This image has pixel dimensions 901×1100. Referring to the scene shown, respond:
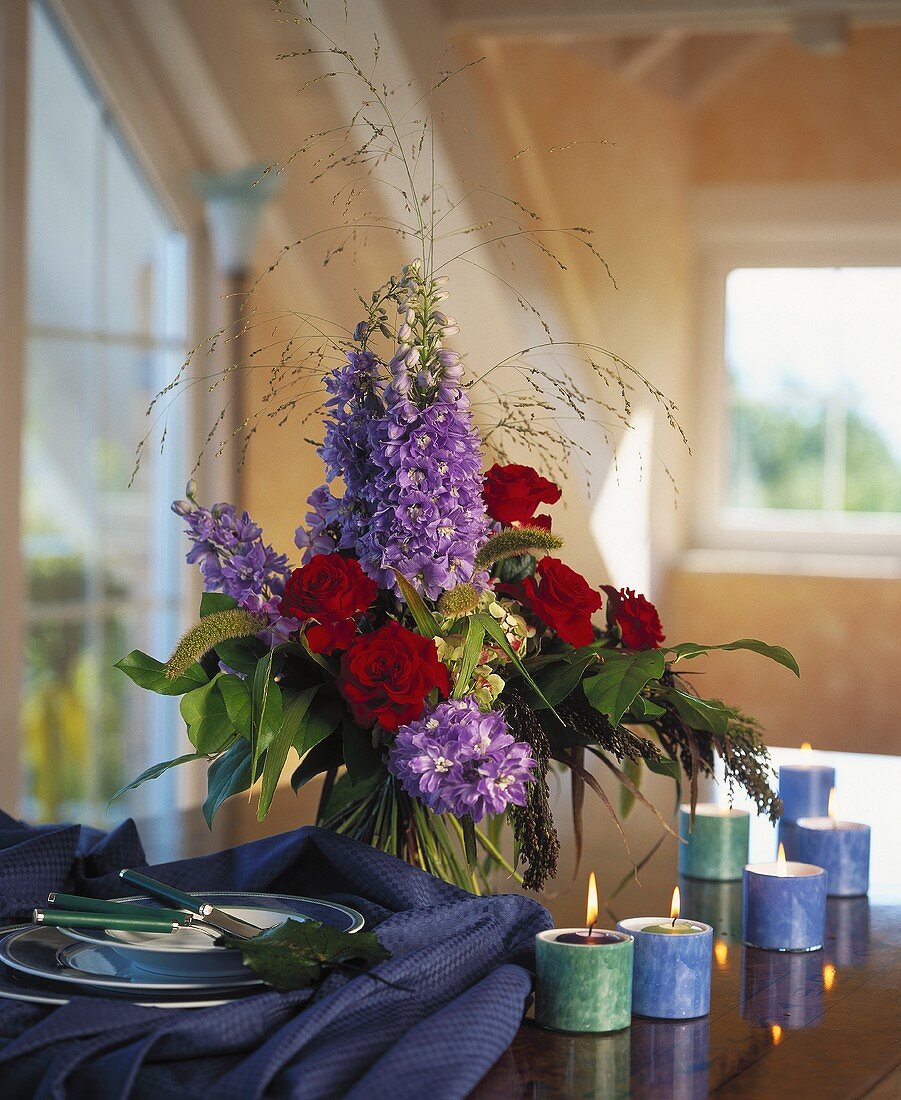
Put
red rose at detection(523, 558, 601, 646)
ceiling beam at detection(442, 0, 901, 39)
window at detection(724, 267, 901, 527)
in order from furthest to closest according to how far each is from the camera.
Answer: window at detection(724, 267, 901, 527) < ceiling beam at detection(442, 0, 901, 39) < red rose at detection(523, 558, 601, 646)

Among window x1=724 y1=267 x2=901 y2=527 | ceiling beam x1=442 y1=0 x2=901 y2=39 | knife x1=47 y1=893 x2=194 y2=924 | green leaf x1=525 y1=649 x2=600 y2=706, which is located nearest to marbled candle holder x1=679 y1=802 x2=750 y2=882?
green leaf x1=525 y1=649 x2=600 y2=706

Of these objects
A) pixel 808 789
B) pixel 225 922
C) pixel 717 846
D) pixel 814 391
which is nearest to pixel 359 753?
pixel 225 922

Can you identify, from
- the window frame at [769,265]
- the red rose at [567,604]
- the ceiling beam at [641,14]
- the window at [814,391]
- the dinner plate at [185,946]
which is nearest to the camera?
the dinner plate at [185,946]

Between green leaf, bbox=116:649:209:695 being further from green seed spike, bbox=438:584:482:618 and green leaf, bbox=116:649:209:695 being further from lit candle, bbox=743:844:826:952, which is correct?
lit candle, bbox=743:844:826:952

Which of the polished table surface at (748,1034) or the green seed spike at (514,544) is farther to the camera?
the green seed spike at (514,544)

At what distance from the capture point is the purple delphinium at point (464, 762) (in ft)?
2.86

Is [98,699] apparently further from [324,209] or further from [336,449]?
[336,449]

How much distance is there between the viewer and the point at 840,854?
120 cm

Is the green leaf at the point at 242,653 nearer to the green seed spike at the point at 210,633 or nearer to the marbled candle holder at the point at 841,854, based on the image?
the green seed spike at the point at 210,633

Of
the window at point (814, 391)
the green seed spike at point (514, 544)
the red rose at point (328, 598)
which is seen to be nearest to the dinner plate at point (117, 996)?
the red rose at point (328, 598)

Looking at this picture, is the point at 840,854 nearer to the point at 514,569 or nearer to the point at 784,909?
the point at 784,909

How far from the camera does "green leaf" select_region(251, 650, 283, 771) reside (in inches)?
35.7

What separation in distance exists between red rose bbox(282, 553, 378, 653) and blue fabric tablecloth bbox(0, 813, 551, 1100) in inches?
6.0

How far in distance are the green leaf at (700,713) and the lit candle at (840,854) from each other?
0.25 m
